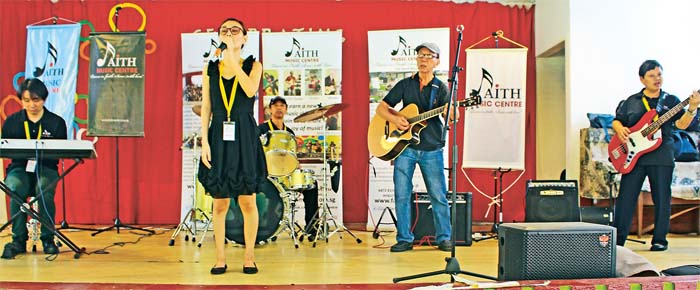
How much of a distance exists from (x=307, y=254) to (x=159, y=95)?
3296 mm

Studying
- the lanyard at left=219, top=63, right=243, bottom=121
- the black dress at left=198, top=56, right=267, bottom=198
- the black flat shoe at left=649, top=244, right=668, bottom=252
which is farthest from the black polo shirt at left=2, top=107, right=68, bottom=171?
the black flat shoe at left=649, top=244, right=668, bottom=252

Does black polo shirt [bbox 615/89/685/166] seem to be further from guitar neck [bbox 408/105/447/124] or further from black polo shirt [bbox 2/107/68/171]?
black polo shirt [bbox 2/107/68/171]

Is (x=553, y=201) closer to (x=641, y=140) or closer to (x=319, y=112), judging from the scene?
(x=641, y=140)

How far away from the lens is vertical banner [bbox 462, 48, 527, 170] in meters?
6.32

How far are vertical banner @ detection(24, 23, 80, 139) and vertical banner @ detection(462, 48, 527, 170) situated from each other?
431 cm

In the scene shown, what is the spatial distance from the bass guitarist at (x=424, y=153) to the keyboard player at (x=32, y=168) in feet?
8.81

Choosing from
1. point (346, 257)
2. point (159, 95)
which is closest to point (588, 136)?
point (346, 257)

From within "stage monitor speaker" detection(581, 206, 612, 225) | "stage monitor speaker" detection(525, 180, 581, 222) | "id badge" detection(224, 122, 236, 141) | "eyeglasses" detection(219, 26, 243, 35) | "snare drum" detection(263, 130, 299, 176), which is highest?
"eyeglasses" detection(219, 26, 243, 35)

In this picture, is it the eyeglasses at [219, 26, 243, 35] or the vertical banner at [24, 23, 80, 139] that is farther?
the vertical banner at [24, 23, 80, 139]

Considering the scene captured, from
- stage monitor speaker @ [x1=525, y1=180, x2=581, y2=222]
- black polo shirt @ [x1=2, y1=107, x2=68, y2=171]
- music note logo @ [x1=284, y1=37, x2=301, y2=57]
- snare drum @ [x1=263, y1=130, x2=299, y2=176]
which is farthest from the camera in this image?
music note logo @ [x1=284, y1=37, x2=301, y2=57]

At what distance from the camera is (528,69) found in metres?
7.14

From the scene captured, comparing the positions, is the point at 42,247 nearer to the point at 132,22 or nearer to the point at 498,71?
the point at 132,22

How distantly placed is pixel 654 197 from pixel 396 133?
2.29 m

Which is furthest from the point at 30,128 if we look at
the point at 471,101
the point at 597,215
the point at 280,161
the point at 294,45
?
the point at 597,215
